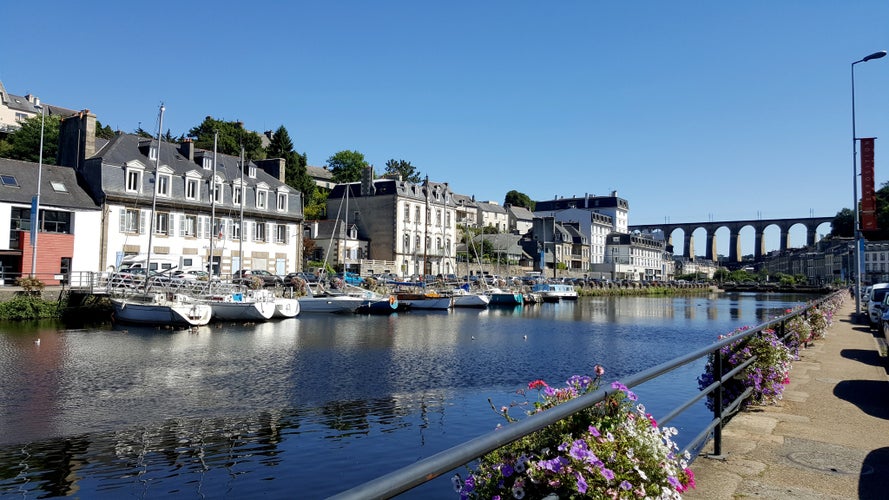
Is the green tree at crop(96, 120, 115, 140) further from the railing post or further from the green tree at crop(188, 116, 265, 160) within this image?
the railing post

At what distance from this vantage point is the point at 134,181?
50.0 metres

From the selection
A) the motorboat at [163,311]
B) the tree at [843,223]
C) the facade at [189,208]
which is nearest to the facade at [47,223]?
the facade at [189,208]

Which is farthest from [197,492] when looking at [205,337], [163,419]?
[205,337]

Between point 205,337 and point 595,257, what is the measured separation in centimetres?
12267

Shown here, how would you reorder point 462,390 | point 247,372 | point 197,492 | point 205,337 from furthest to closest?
point 205,337
point 247,372
point 462,390
point 197,492

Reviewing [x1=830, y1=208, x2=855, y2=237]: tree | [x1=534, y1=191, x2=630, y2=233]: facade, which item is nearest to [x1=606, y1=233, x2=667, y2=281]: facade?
[x1=534, y1=191, x2=630, y2=233]: facade

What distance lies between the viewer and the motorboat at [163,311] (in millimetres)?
35906

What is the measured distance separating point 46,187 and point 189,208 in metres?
10.8

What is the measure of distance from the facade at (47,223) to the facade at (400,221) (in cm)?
3852

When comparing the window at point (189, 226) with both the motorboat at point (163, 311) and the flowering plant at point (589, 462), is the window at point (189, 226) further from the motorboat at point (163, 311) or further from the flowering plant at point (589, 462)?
the flowering plant at point (589, 462)

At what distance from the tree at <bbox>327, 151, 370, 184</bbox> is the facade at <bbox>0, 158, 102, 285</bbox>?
61644mm

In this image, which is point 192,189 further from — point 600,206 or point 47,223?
point 600,206

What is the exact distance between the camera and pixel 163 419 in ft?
48.6

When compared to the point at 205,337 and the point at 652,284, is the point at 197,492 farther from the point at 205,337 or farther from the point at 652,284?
the point at 652,284
